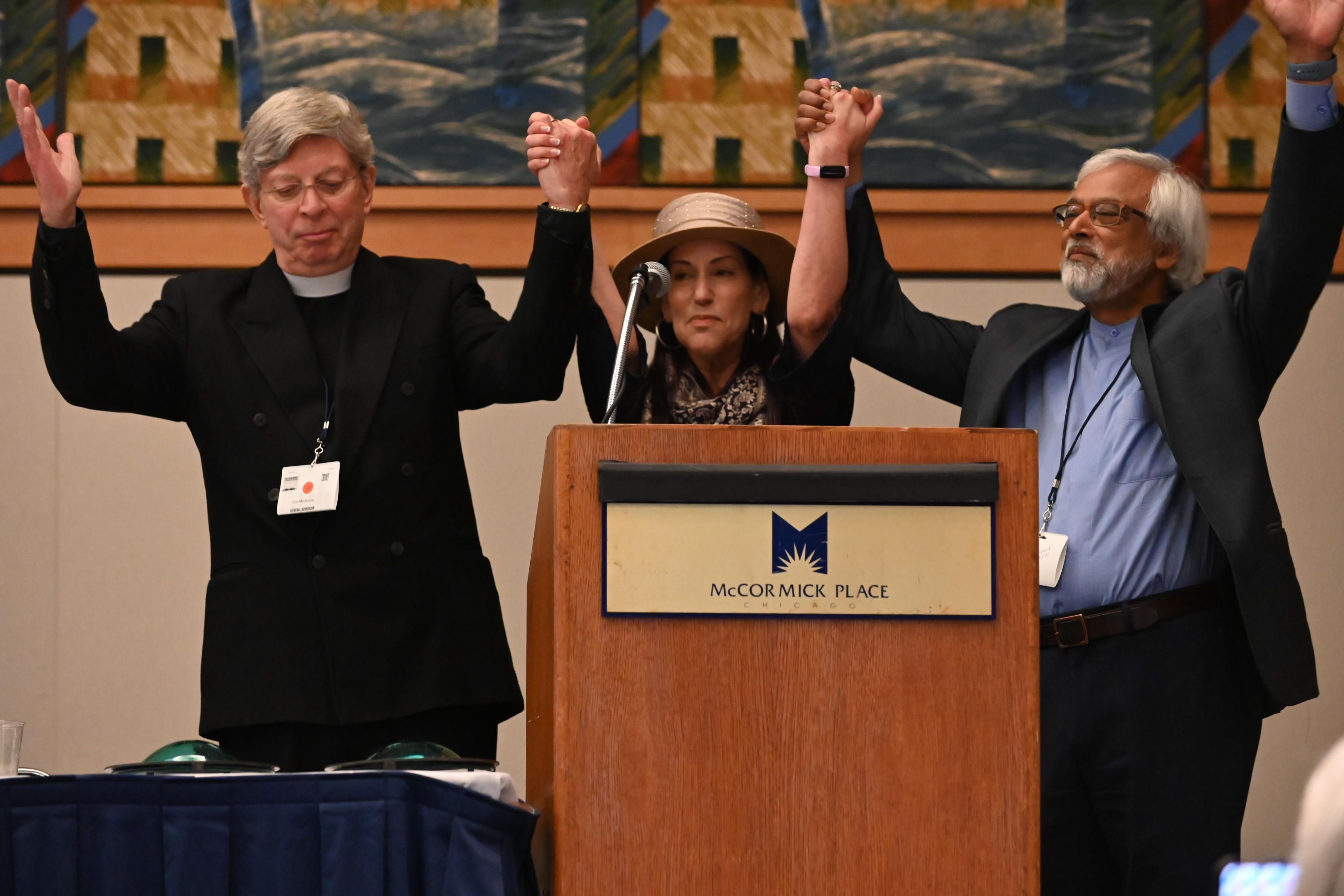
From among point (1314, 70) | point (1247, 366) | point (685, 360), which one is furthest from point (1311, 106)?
point (685, 360)

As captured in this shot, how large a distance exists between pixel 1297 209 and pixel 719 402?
36.6 inches

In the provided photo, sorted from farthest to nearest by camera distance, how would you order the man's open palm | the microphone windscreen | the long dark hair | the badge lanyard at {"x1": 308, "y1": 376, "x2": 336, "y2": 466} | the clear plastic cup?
1. the long dark hair
2. the badge lanyard at {"x1": 308, "y1": 376, "x2": 336, "y2": 466}
3. the man's open palm
4. the microphone windscreen
5. the clear plastic cup

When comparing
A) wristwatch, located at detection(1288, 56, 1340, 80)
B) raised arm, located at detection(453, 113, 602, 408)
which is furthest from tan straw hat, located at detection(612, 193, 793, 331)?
wristwatch, located at detection(1288, 56, 1340, 80)

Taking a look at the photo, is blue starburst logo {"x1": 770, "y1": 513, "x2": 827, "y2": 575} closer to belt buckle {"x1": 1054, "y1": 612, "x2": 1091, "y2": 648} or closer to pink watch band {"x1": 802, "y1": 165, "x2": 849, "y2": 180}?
belt buckle {"x1": 1054, "y1": 612, "x2": 1091, "y2": 648}

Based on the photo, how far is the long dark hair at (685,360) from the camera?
8.41 feet

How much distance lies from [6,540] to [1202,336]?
2.87m

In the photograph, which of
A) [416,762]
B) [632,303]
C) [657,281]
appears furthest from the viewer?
[657,281]

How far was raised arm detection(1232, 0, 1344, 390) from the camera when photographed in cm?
219

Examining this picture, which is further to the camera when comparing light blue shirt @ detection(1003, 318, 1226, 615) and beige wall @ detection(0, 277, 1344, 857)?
beige wall @ detection(0, 277, 1344, 857)

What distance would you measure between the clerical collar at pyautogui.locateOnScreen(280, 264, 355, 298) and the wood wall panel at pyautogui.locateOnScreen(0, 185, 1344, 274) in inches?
57.6

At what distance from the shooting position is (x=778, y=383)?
2518 mm

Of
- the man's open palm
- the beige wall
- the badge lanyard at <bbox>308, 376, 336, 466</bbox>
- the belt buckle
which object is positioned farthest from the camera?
the beige wall

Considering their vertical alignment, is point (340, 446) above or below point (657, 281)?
below

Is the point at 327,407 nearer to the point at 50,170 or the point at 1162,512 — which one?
the point at 50,170
